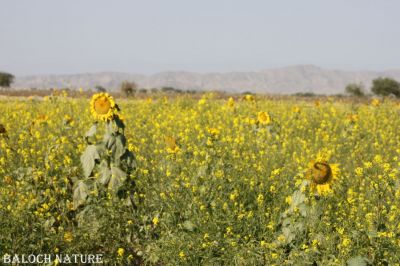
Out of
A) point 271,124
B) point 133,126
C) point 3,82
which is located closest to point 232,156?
point 271,124

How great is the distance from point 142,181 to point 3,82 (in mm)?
65342

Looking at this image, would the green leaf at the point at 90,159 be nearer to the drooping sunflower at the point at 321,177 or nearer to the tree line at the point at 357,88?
the drooping sunflower at the point at 321,177

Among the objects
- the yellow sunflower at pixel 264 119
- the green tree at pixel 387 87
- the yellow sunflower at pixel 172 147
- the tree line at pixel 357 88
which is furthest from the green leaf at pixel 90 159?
the green tree at pixel 387 87

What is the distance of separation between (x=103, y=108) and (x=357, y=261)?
3119 millimetres

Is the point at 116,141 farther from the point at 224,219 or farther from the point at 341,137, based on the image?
the point at 341,137

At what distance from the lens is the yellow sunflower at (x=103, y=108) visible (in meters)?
5.58

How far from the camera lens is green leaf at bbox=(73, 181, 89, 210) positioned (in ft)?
16.9

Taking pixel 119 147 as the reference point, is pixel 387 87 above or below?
above

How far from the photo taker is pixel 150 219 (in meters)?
5.20

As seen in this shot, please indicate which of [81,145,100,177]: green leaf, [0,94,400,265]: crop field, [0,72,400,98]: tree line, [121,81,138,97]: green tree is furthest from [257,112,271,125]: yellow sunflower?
[121,81,138,97]: green tree

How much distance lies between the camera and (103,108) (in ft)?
18.5

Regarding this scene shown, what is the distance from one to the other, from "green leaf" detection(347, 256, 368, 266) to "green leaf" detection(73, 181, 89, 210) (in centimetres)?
267

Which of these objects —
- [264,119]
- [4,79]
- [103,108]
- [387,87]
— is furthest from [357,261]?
[4,79]

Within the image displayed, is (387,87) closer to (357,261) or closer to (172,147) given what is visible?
(172,147)
